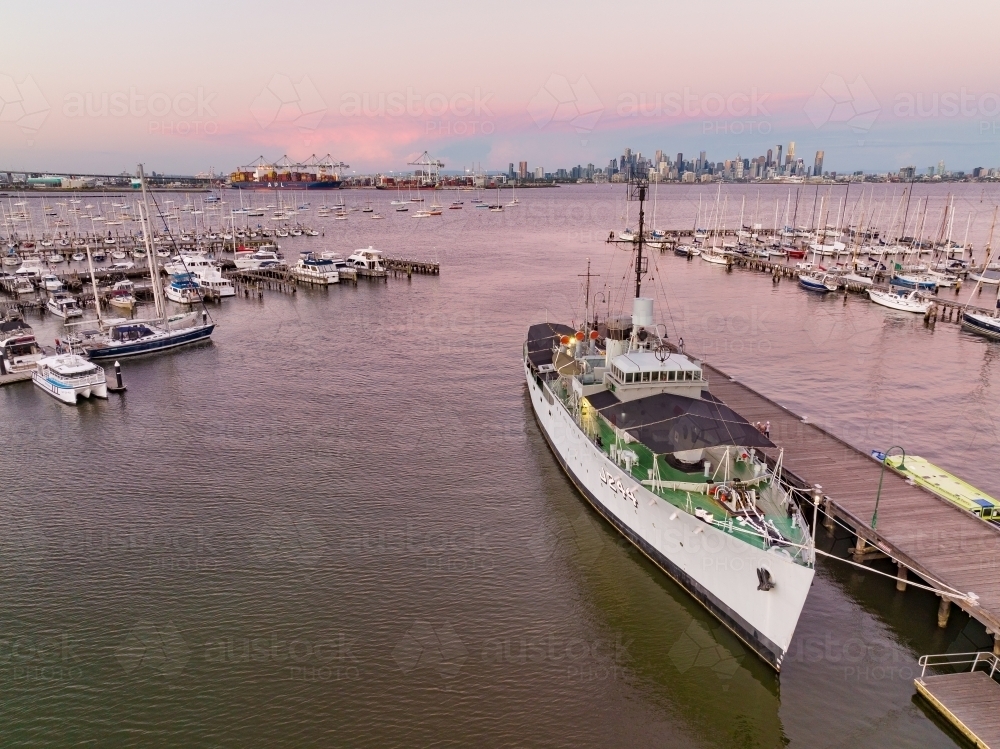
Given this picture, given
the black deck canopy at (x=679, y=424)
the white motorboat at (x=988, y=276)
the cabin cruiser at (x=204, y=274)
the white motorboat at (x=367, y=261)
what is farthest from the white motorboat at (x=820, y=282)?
the cabin cruiser at (x=204, y=274)

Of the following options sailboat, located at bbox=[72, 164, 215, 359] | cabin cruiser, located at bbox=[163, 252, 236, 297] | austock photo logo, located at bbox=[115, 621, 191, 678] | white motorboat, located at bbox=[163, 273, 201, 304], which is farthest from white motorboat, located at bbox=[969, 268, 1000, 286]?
white motorboat, located at bbox=[163, 273, 201, 304]

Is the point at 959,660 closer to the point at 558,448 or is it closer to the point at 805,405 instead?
the point at 558,448

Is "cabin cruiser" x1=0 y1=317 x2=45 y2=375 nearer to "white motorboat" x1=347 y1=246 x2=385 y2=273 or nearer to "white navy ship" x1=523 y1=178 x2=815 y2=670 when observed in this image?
"white navy ship" x1=523 y1=178 x2=815 y2=670

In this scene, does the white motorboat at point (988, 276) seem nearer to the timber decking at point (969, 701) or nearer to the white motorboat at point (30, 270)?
the timber decking at point (969, 701)

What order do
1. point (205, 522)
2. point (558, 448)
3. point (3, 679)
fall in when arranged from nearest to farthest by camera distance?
point (3, 679)
point (205, 522)
point (558, 448)

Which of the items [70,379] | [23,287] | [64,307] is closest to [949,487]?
[70,379]

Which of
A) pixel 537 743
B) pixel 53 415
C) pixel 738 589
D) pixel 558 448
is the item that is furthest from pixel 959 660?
pixel 53 415

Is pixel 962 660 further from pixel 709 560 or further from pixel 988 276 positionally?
pixel 988 276
